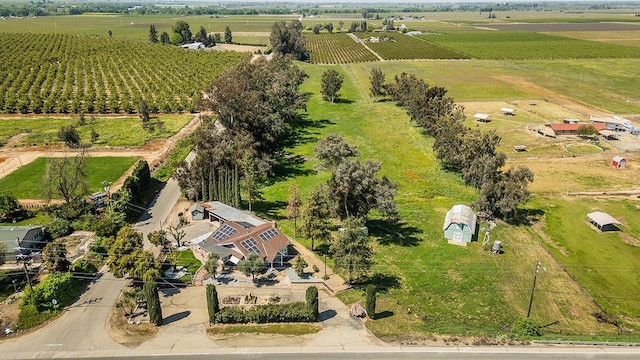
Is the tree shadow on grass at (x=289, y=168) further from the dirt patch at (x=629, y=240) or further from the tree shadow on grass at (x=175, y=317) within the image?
the dirt patch at (x=629, y=240)

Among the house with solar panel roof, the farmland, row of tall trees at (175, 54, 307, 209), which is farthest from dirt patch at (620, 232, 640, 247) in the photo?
row of tall trees at (175, 54, 307, 209)

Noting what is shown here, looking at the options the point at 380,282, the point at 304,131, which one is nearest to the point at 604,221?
the point at 380,282

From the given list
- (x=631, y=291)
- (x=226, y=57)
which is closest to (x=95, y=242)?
(x=631, y=291)

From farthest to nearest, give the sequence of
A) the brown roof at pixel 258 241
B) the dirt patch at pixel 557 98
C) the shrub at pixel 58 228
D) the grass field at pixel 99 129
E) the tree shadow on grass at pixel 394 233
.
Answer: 1. the dirt patch at pixel 557 98
2. the grass field at pixel 99 129
3. the tree shadow on grass at pixel 394 233
4. the shrub at pixel 58 228
5. the brown roof at pixel 258 241

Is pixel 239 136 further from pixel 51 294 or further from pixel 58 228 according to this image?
pixel 51 294

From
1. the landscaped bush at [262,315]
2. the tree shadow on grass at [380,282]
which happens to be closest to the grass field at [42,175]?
the landscaped bush at [262,315]

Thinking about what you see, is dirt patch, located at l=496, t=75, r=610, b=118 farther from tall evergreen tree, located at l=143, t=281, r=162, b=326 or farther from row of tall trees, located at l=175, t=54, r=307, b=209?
tall evergreen tree, located at l=143, t=281, r=162, b=326

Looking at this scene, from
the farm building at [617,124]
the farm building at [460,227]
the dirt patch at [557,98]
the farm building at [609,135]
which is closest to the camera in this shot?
the farm building at [460,227]
